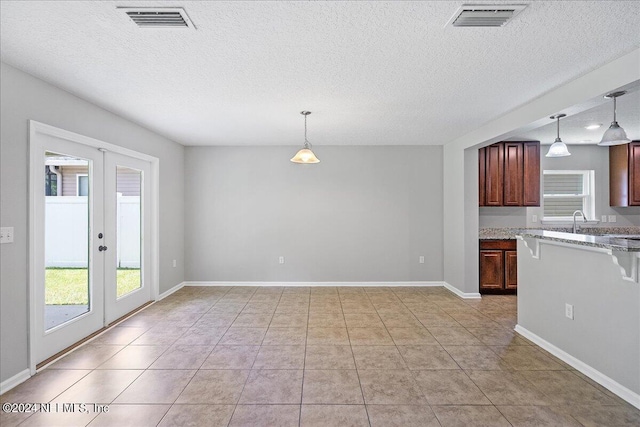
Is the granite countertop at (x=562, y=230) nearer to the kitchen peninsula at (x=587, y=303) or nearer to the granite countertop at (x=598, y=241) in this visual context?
the kitchen peninsula at (x=587, y=303)

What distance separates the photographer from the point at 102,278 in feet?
12.3

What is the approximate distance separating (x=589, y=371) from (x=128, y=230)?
5.21 meters

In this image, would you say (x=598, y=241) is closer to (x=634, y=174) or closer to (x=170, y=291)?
(x=634, y=174)

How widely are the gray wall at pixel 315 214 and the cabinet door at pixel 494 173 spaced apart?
2.53 ft

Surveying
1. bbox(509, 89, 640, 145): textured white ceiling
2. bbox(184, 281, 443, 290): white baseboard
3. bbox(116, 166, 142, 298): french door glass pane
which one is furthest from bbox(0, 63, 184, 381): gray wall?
bbox(509, 89, 640, 145): textured white ceiling

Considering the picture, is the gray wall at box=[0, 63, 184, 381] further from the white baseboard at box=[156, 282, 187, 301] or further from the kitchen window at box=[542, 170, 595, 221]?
the kitchen window at box=[542, 170, 595, 221]

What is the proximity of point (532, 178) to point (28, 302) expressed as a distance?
6.75 meters

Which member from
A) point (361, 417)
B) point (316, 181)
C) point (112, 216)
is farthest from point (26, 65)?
point (316, 181)

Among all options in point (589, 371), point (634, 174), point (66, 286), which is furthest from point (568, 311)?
point (66, 286)

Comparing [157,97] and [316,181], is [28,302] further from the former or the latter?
[316,181]

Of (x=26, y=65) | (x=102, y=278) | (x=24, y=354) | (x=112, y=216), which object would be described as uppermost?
(x=26, y=65)

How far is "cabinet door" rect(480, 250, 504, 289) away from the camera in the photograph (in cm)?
529

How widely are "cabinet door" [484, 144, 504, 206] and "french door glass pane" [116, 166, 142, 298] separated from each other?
5424mm

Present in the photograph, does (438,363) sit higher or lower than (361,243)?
lower
